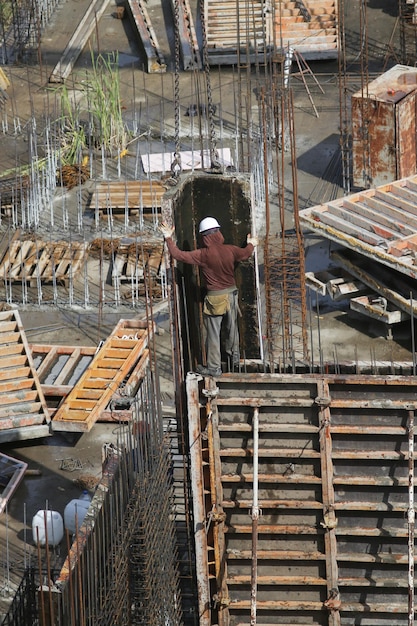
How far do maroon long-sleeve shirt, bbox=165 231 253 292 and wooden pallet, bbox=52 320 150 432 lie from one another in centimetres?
226

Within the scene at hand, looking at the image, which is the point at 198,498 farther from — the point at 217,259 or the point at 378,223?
the point at 378,223

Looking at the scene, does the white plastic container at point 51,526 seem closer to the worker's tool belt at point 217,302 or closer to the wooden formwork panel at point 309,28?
the worker's tool belt at point 217,302

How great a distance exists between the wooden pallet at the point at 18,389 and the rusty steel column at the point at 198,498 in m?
4.08

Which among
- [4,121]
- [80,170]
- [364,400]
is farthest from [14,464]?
[4,121]

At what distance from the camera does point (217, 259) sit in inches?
656

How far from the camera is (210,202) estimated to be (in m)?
17.8

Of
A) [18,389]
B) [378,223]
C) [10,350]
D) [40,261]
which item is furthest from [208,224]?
[40,261]

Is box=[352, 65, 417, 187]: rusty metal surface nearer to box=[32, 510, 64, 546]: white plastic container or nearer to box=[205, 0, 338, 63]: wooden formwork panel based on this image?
box=[205, 0, 338, 63]: wooden formwork panel

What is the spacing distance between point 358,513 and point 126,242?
916 cm

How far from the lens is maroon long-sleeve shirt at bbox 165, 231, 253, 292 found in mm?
16609

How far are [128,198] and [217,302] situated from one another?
7.79 m

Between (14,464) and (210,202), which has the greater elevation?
(210,202)

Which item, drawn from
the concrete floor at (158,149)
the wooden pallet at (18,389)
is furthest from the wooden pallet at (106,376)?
the concrete floor at (158,149)

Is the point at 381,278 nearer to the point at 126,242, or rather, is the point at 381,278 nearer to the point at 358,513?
the point at 126,242
